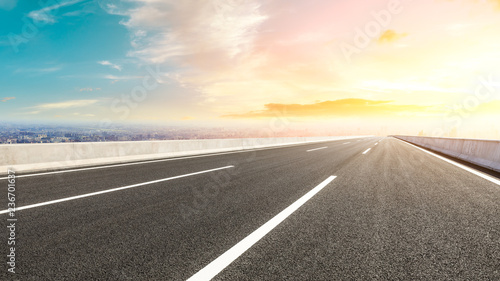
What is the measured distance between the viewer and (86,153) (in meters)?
10.1

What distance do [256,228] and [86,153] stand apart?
891 cm

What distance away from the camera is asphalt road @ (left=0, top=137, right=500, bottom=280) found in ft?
8.27

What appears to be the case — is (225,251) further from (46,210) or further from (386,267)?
(46,210)

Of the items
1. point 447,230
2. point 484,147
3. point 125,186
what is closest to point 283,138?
point 484,147

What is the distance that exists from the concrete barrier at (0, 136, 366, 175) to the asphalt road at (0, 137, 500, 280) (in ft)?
8.62

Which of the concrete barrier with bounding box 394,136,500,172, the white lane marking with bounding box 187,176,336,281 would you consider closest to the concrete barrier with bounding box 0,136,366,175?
the white lane marking with bounding box 187,176,336,281

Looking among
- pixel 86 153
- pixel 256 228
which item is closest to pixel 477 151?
pixel 256 228

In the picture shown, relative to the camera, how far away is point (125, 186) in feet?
20.3

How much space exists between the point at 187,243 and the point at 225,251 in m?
0.50

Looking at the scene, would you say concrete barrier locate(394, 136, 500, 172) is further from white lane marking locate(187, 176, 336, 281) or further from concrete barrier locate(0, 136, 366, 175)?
concrete barrier locate(0, 136, 366, 175)

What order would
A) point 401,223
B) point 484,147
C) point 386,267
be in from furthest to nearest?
point 484,147
point 401,223
point 386,267

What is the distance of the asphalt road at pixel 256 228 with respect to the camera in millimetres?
2521

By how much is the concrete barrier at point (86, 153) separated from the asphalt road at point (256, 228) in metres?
2.63

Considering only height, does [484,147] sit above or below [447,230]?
above
